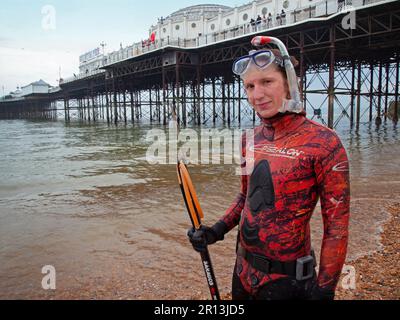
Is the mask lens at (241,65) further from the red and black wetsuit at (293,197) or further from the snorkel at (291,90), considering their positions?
the red and black wetsuit at (293,197)

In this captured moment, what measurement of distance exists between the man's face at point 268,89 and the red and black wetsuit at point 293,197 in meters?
0.09

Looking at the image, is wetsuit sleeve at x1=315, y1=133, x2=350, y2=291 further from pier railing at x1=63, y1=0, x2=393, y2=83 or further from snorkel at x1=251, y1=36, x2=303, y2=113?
pier railing at x1=63, y1=0, x2=393, y2=83

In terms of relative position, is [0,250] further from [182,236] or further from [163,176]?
[163,176]

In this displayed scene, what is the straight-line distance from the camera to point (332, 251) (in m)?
1.83

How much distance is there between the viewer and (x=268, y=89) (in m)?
1.99

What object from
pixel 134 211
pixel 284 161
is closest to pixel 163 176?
pixel 134 211

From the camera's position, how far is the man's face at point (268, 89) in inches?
78.4

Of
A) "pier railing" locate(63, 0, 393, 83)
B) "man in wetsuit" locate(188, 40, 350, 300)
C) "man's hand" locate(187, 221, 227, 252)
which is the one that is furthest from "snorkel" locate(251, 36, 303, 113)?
"pier railing" locate(63, 0, 393, 83)

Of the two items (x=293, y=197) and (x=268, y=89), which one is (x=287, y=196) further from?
(x=268, y=89)

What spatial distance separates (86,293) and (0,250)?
2.24 m

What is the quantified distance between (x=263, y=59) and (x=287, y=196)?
0.87 metres

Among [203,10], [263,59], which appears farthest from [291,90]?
[203,10]

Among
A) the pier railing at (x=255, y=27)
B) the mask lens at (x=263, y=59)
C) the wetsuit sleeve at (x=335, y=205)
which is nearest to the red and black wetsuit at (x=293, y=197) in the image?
the wetsuit sleeve at (x=335, y=205)

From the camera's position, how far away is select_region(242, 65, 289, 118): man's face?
199 cm
